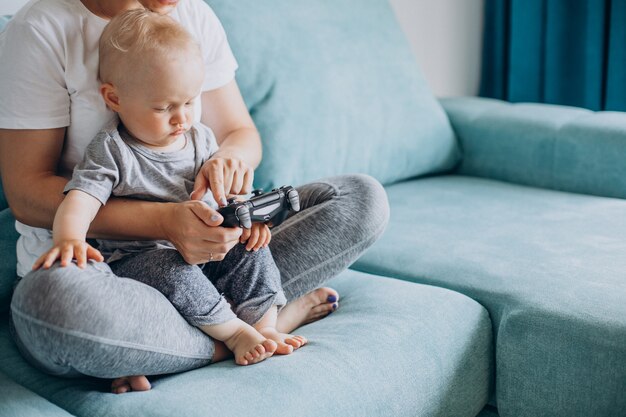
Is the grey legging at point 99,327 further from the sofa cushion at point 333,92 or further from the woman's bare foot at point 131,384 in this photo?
the sofa cushion at point 333,92

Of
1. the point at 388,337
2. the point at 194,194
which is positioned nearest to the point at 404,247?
the point at 388,337

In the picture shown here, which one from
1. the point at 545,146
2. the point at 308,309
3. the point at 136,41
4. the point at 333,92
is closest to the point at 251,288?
the point at 308,309

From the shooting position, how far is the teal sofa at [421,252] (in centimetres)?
114

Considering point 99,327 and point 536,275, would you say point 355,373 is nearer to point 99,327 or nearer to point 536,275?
point 99,327

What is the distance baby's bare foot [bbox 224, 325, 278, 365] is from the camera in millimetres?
1163

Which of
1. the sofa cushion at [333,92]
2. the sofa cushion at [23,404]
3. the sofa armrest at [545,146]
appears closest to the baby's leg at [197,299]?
the sofa cushion at [23,404]

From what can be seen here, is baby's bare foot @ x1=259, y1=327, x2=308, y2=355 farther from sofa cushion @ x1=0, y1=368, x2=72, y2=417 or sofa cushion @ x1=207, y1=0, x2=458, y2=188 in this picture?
sofa cushion @ x1=207, y1=0, x2=458, y2=188

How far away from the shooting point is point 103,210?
3.99 feet

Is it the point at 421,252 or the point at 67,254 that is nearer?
the point at 67,254

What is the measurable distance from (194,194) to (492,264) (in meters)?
0.65

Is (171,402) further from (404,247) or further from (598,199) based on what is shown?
(598,199)

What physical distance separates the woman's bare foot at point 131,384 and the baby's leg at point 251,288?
20 centimetres

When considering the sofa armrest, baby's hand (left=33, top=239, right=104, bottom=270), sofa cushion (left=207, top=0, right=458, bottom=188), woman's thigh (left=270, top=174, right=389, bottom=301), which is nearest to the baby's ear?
baby's hand (left=33, top=239, right=104, bottom=270)

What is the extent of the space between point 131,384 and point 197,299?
0.15m
